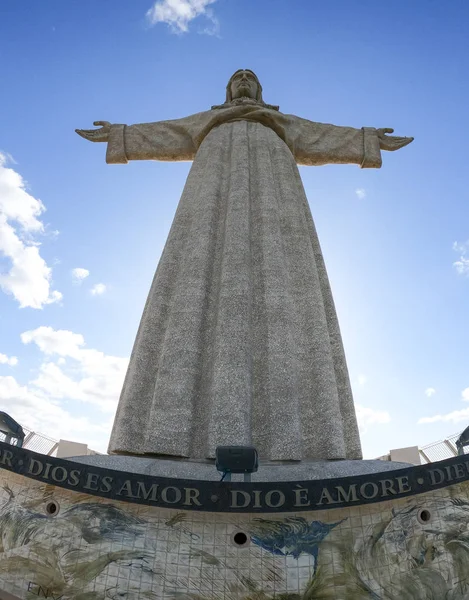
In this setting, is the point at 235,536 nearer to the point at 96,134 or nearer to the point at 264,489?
the point at 264,489

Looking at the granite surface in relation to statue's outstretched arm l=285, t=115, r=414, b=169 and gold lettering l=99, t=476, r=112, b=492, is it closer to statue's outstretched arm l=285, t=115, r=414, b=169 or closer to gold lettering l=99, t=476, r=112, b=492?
gold lettering l=99, t=476, r=112, b=492

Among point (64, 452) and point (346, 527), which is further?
point (64, 452)

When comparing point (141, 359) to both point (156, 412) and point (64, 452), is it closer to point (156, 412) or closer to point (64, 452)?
point (156, 412)

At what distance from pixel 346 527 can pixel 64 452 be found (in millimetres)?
6644

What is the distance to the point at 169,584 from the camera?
290 cm

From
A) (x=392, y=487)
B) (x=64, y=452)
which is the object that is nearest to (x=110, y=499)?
(x=392, y=487)

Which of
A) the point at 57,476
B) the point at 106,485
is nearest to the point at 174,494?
the point at 106,485

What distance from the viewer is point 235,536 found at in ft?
9.94

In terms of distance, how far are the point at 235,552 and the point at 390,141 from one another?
666 centimetres

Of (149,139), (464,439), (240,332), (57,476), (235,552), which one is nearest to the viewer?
(235,552)

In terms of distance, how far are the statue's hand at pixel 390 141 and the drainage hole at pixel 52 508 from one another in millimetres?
6784

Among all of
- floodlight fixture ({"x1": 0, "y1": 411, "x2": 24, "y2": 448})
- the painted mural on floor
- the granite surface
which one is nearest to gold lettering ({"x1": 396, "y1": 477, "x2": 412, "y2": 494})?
the painted mural on floor

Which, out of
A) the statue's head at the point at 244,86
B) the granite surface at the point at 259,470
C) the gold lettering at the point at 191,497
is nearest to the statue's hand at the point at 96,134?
Answer: the statue's head at the point at 244,86

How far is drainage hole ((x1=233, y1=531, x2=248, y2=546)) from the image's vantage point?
9.89 feet
